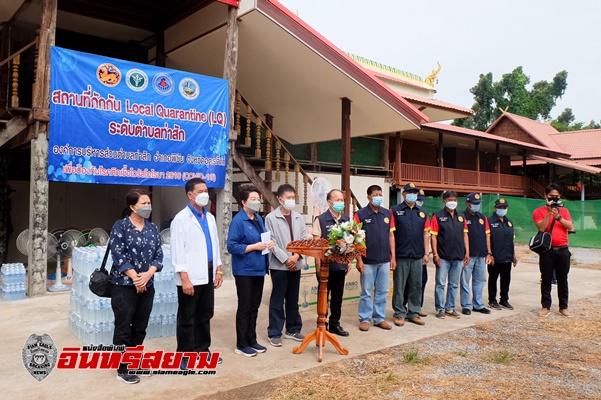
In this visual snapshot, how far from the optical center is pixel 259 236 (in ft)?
15.5

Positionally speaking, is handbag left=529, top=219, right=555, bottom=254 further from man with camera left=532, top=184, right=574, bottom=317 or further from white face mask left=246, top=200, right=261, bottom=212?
white face mask left=246, top=200, right=261, bottom=212

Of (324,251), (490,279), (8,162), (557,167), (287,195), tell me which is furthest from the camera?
(557,167)

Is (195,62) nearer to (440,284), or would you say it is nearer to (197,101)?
(197,101)

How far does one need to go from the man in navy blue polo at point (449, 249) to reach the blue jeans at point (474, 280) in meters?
0.19

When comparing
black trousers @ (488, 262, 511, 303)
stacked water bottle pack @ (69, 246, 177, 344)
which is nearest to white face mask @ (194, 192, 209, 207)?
stacked water bottle pack @ (69, 246, 177, 344)

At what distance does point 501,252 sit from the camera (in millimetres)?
7086

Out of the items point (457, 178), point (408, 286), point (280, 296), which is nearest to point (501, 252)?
point (408, 286)

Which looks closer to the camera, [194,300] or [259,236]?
[194,300]

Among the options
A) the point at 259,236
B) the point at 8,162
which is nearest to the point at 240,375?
the point at 259,236

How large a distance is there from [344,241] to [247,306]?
113cm

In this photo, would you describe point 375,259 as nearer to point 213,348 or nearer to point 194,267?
point 213,348

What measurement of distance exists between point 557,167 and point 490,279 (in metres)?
24.4

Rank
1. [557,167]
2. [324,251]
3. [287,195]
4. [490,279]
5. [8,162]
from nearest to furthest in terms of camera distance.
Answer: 1. [324,251]
2. [287,195]
3. [490,279]
4. [8,162]
5. [557,167]

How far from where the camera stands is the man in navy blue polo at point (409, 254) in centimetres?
606
